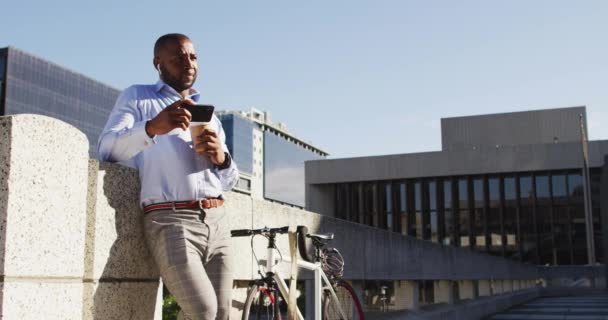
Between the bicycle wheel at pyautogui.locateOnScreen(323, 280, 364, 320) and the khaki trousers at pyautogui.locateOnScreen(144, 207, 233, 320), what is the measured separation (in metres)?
1.77

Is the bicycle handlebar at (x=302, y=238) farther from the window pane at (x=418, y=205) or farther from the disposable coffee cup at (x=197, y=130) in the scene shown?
the window pane at (x=418, y=205)

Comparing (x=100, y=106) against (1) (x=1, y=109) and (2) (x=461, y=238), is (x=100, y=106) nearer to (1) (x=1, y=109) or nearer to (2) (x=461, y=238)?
(1) (x=1, y=109)

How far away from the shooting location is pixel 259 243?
5723mm

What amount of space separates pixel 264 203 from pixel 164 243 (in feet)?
7.58

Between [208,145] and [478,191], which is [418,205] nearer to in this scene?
[478,191]

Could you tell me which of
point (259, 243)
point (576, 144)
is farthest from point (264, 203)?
point (576, 144)

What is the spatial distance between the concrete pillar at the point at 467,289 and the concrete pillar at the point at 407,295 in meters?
4.75

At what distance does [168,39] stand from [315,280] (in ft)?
7.36

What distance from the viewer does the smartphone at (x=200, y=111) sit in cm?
325

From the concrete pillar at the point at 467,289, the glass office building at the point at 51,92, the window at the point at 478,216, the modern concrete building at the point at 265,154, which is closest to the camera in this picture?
the concrete pillar at the point at 467,289

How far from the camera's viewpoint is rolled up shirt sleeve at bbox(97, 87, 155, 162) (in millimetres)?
3301

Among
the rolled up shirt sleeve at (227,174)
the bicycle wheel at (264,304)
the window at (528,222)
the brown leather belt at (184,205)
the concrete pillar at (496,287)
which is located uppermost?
the window at (528,222)

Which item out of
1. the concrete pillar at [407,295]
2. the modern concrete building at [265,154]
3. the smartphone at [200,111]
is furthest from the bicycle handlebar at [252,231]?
the modern concrete building at [265,154]

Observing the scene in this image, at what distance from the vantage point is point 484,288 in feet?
64.3
